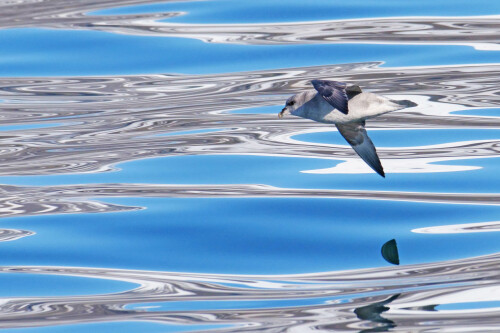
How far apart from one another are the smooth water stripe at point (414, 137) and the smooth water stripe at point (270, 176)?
1.50 feet

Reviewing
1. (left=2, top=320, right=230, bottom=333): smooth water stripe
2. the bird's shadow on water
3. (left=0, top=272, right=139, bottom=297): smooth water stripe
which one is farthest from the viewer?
(left=0, top=272, right=139, bottom=297): smooth water stripe

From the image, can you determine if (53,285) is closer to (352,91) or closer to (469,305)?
(352,91)

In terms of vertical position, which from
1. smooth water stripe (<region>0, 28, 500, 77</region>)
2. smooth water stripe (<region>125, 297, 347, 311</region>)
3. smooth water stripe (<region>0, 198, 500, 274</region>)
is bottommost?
smooth water stripe (<region>125, 297, 347, 311</region>)

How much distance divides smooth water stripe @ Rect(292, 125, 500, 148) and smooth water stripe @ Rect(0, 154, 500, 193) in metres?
0.46

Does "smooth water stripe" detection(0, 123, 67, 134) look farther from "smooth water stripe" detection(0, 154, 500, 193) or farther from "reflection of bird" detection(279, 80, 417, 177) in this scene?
"reflection of bird" detection(279, 80, 417, 177)

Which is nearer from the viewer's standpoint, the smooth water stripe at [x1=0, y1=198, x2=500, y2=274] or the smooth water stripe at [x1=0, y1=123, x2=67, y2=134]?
the smooth water stripe at [x1=0, y1=198, x2=500, y2=274]

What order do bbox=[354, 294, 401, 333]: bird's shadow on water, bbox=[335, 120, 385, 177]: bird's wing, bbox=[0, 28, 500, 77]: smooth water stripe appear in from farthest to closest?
1. bbox=[0, 28, 500, 77]: smooth water stripe
2. bbox=[335, 120, 385, 177]: bird's wing
3. bbox=[354, 294, 401, 333]: bird's shadow on water

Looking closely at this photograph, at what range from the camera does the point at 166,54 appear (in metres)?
12.0

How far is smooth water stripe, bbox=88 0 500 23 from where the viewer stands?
12727 mm

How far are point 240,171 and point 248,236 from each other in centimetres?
127

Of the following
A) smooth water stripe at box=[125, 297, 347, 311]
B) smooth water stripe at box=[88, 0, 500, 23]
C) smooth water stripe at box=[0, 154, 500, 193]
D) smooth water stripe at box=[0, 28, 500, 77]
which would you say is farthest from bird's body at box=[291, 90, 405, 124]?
smooth water stripe at box=[88, 0, 500, 23]

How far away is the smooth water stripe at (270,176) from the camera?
25.9 feet

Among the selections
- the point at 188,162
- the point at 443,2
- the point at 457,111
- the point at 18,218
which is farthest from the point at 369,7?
the point at 18,218

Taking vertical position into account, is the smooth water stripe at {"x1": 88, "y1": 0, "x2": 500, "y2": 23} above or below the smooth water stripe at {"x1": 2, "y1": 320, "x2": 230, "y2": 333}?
above
